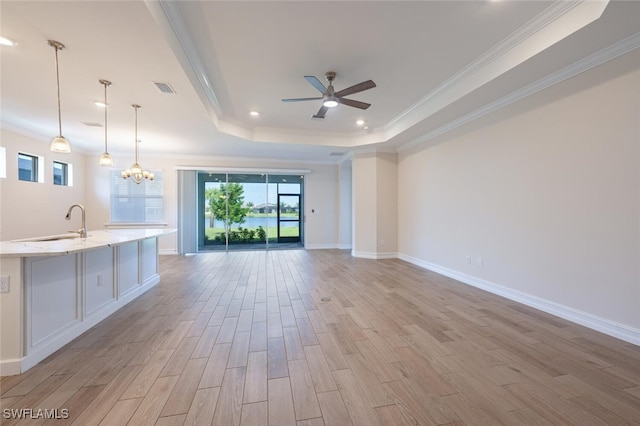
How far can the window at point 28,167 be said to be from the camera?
5254 millimetres

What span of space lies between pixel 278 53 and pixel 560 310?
14.5ft

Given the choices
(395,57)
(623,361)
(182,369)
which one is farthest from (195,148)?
(623,361)

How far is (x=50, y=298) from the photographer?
2.33 m

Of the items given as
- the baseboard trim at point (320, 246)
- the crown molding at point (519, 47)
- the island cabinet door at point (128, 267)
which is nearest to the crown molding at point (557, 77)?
the crown molding at point (519, 47)

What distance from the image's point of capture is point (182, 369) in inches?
82.5

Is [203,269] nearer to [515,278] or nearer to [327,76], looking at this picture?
[327,76]

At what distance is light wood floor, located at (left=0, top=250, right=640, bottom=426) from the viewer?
5.41ft

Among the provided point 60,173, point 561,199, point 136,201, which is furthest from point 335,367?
point 60,173

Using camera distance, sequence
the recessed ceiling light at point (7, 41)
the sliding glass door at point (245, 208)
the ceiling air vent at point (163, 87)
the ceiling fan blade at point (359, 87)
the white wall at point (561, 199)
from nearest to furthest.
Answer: the recessed ceiling light at point (7, 41)
the white wall at point (561, 199)
the ceiling fan blade at point (359, 87)
the ceiling air vent at point (163, 87)
the sliding glass door at point (245, 208)

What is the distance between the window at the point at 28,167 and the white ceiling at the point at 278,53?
63 centimetres

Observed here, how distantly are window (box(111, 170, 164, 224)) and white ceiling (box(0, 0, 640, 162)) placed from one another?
245cm

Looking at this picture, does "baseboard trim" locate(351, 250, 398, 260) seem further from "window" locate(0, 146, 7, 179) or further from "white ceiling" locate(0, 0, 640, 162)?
"window" locate(0, 146, 7, 179)

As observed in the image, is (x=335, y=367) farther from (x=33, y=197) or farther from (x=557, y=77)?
(x=33, y=197)

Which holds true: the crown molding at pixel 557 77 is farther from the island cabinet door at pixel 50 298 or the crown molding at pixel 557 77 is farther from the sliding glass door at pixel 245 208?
the island cabinet door at pixel 50 298
